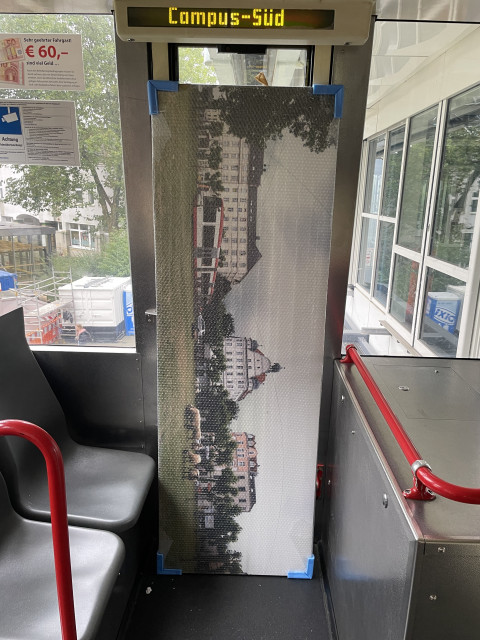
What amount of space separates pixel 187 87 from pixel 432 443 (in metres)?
1.59

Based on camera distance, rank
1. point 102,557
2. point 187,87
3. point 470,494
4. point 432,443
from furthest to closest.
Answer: point 187,87 < point 102,557 < point 432,443 < point 470,494

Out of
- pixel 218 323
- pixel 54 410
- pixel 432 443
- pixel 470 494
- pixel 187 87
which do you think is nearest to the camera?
pixel 470 494

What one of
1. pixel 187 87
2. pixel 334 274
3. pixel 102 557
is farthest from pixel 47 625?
pixel 187 87

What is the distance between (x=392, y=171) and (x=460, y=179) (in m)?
0.94

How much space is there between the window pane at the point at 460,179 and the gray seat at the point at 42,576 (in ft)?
7.86

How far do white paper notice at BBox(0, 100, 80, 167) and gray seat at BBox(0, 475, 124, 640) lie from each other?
1.42 meters

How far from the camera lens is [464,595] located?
1.03m

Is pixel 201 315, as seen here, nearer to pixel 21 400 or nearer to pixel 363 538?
pixel 21 400

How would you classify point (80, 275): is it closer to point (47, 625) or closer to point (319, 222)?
point (319, 222)

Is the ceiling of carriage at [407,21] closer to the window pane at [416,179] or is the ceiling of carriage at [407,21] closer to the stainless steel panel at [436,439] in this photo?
the window pane at [416,179]

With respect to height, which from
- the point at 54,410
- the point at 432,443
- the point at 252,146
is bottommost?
the point at 54,410

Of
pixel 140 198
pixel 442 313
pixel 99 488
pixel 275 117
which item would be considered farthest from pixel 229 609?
pixel 275 117

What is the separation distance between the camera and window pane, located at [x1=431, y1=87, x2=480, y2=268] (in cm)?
260

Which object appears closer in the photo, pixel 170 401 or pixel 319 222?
pixel 319 222
